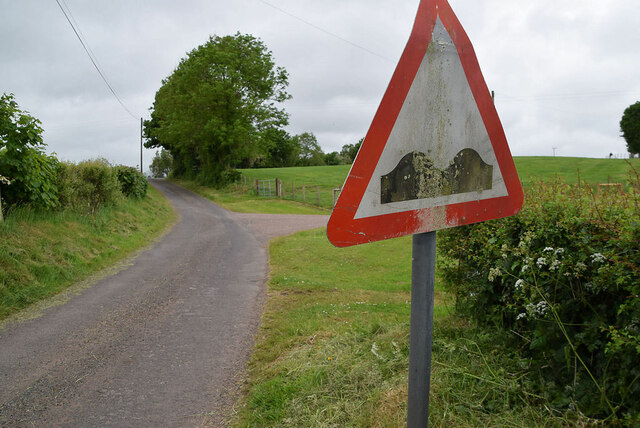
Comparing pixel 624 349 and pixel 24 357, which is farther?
pixel 24 357

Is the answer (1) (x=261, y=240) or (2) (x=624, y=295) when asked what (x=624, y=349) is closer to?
(2) (x=624, y=295)

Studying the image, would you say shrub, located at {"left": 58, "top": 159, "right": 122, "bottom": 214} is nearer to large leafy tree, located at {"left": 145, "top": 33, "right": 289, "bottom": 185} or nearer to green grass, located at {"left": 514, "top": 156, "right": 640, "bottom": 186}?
large leafy tree, located at {"left": 145, "top": 33, "right": 289, "bottom": 185}

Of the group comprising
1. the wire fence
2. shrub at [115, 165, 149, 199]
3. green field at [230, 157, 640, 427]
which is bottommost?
green field at [230, 157, 640, 427]

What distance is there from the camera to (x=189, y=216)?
75.6 feet

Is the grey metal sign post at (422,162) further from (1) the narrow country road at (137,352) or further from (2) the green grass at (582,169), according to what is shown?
(2) the green grass at (582,169)

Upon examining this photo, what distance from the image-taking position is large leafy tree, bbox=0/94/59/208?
30.1 ft

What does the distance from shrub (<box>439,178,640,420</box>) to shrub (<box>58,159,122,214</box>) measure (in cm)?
1181

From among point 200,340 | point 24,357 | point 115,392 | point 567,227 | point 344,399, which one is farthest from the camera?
point 200,340

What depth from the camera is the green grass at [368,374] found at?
2.69 metres

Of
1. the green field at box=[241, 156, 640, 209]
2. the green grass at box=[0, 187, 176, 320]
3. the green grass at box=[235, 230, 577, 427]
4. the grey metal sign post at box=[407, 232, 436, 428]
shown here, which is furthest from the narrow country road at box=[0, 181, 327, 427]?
the green field at box=[241, 156, 640, 209]

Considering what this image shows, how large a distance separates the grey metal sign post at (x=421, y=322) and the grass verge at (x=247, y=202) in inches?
998

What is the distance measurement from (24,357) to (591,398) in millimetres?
5392

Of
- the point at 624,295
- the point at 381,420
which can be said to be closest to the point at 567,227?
the point at 624,295

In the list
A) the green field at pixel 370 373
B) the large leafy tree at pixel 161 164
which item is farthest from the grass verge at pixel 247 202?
the large leafy tree at pixel 161 164
